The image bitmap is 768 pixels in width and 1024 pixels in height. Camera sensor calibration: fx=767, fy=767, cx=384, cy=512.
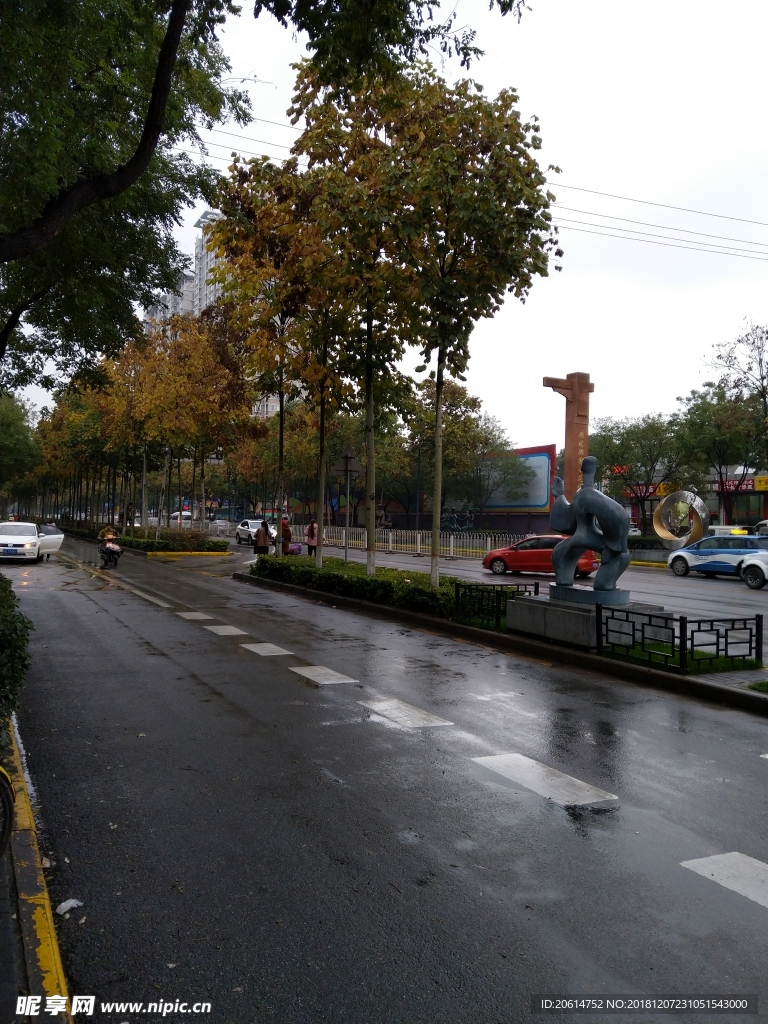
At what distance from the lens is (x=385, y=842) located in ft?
14.4

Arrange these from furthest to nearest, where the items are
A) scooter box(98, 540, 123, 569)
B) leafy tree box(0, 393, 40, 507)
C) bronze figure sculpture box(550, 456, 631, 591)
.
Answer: leafy tree box(0, 393, 40, 507) → scooter box(98, 540, 123, 569) → bronze figure sculpture box(550, 456, 631, 591)

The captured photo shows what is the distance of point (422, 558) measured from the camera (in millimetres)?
35875

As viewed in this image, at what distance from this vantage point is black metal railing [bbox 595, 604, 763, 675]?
29.5 ft

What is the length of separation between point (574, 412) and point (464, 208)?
17.2 metres

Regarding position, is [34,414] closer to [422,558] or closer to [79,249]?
[422,558]

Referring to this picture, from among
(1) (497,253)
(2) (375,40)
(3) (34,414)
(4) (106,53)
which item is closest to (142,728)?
(2) (375,40)

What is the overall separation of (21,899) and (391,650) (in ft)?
24.9

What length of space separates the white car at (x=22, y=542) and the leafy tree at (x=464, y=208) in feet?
59.2

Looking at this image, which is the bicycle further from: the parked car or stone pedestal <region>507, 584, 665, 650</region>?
the parked car

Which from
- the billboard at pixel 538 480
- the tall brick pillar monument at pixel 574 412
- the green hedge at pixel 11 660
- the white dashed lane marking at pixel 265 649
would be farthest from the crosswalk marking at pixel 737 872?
the billboard at pixel 538 480

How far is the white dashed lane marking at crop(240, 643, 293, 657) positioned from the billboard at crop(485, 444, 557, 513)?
4216cm

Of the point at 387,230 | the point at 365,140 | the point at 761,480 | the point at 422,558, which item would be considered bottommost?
the point at 422,558

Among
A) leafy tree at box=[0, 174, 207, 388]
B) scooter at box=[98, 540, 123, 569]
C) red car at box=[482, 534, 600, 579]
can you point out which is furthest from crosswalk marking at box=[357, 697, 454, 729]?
scooter at box=[98, 540, 123, 569]

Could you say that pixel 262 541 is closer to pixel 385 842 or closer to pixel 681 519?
pixel 681 519
